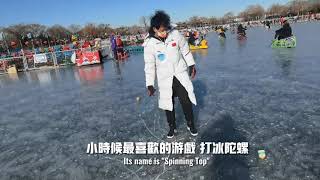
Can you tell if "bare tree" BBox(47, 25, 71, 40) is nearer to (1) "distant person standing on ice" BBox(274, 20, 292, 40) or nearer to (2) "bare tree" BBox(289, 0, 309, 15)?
(2) "bare tree" BBox(289, 0, 309, 15)

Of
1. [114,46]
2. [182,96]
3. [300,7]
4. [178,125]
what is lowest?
[178,125]

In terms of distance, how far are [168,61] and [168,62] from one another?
15 millimetres

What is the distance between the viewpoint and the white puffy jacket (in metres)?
4.54

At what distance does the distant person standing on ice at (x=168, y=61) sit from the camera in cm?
449

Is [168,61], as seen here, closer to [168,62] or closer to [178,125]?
[168,62]

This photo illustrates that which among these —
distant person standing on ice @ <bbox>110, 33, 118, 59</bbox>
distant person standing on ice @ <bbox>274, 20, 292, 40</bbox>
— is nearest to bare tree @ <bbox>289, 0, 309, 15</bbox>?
distant person standing on ice @ <bbox>274, 20, 292, 40</bbox>

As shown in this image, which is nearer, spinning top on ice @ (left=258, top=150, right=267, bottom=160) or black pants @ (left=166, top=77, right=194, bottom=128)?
spinning top on ice @ (left=258, top=150, right=267, bottom=160)

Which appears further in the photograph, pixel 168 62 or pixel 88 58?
pixel 88 58

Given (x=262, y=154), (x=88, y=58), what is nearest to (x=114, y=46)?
(x=88, y=58)

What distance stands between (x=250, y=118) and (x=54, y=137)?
141 inches

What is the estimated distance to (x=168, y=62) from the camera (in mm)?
4586

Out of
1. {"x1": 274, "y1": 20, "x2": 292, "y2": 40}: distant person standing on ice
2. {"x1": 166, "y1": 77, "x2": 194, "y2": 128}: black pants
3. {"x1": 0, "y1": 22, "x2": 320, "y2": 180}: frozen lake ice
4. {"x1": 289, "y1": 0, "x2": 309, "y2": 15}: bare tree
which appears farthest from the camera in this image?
{"x1": 289, "y1": 0, "x2": 309, "y2": 15}: bare tree

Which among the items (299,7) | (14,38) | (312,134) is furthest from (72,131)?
(299,7)

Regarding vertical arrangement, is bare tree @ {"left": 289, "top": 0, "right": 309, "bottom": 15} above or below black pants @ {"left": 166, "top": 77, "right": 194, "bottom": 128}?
above
